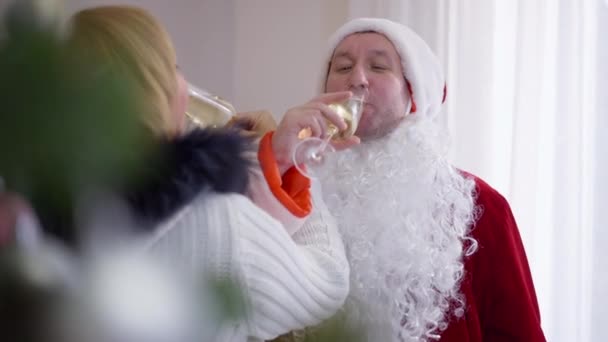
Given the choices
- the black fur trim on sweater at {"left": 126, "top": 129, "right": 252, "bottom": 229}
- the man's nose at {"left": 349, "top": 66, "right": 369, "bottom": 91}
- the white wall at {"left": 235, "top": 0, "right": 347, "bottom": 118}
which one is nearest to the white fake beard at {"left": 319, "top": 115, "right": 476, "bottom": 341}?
the man's nose at {"left": 349, "top": 66, "right": 369, "bottom": 91}

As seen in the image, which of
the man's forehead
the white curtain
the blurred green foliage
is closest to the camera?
the blurred green foliage

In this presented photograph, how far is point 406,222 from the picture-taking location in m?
1.27

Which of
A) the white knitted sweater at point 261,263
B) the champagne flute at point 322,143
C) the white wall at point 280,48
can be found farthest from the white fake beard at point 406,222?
the white wall at point 280,48

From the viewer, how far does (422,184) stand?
1.31 meters

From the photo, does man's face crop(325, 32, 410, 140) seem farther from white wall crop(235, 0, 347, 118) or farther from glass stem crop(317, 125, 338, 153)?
white wall crop(235, 0, 347, 118)

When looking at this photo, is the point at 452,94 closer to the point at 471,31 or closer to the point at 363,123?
the point at 471,31

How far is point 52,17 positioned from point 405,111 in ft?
3.84

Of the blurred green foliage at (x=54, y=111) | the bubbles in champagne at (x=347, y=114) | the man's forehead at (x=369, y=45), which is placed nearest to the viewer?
the blurred green foliage at (x=54, y=111)

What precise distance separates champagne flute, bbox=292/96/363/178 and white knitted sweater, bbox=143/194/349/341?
116 millimetres

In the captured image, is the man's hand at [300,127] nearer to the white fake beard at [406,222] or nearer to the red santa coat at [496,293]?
the white fake beard at [406,222]

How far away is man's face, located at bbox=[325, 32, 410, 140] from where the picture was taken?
1.27 meters

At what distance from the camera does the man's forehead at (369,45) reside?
1309 mm

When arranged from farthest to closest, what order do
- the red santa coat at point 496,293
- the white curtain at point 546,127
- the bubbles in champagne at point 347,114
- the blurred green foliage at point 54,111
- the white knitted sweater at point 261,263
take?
1. the white curtain at point 546,127
2. the red santa coat at point 496,293
3. the bubbles in champagne at point 347,114
4. the white knitted sweater at point 261,263
5. the blurred green foliage at point 54,111

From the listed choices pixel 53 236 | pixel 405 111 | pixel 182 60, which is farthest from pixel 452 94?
pixel 53 236
